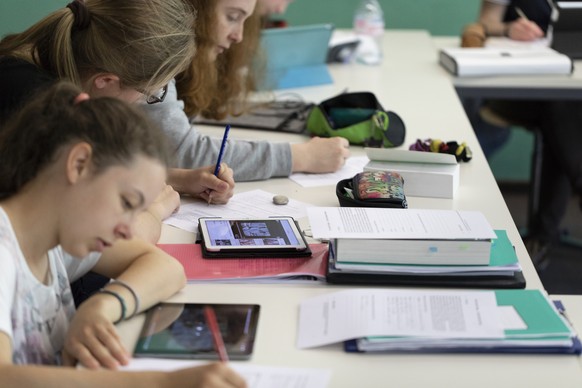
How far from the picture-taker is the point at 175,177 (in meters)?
1.94

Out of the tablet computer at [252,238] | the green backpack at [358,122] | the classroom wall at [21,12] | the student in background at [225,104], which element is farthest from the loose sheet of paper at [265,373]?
the classroom wall at [21,12]

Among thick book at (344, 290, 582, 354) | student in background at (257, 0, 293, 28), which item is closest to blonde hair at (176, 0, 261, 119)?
student in background at (257, 0, 293, 28)

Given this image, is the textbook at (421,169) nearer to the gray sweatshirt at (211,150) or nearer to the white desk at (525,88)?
the gray sweatshirt at (211,150)

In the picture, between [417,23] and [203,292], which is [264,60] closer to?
[203,292]

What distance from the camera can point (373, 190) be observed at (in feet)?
5.72

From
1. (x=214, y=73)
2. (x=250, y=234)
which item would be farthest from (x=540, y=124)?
(x=250, y=234)

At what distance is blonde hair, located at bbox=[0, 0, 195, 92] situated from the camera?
168 cm

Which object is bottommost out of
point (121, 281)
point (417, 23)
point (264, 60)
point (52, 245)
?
point (417, 23)

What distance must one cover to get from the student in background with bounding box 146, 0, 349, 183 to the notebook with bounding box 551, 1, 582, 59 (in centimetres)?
124

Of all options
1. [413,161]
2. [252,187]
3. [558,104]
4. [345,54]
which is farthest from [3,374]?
[558,104]

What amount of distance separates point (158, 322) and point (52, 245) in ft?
0.63

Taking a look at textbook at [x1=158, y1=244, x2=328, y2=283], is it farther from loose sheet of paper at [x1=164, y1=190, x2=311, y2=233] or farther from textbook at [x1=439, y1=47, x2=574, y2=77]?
textbook at [x1=439, y1=47, x2=574, y2=77]

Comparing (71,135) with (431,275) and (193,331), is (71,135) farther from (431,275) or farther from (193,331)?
(431,275)

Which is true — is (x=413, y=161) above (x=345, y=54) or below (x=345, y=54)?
above
